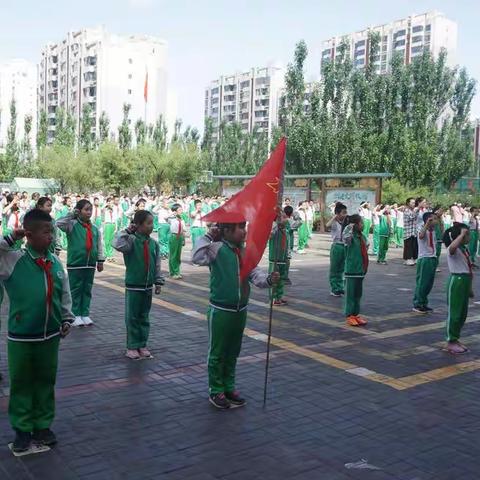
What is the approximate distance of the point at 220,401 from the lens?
507cm

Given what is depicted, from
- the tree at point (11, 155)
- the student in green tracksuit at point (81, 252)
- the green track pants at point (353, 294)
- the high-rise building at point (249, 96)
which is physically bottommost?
the green track pants at point (353, 294)

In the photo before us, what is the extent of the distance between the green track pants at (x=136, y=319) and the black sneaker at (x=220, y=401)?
1.70 metres

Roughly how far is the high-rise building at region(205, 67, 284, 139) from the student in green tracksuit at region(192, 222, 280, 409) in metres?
93.4

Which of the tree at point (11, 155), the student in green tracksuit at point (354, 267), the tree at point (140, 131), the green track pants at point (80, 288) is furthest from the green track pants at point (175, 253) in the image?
the tree at point (140, 131)

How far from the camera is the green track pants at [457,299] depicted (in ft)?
23.7

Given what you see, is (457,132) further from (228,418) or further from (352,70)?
(228,418)

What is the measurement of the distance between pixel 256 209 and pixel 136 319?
7.75 feet

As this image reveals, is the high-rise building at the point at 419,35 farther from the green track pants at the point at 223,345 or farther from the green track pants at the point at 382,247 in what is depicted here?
the green track pants at the point at 223,345

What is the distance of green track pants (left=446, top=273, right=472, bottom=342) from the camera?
7211 millimetres

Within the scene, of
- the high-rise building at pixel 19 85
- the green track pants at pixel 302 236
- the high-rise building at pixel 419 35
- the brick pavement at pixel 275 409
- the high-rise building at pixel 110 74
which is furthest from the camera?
A: the high-rise building at pixel 19 85

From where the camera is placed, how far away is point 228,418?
16.0ft

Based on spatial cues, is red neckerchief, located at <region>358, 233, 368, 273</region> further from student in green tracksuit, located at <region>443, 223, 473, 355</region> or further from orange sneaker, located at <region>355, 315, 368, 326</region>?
student in green tracksuit, located at <region>443, 223, 473, 355</region>

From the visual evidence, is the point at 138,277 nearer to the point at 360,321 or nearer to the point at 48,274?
the point at 48,274

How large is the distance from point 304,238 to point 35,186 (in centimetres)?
3462
